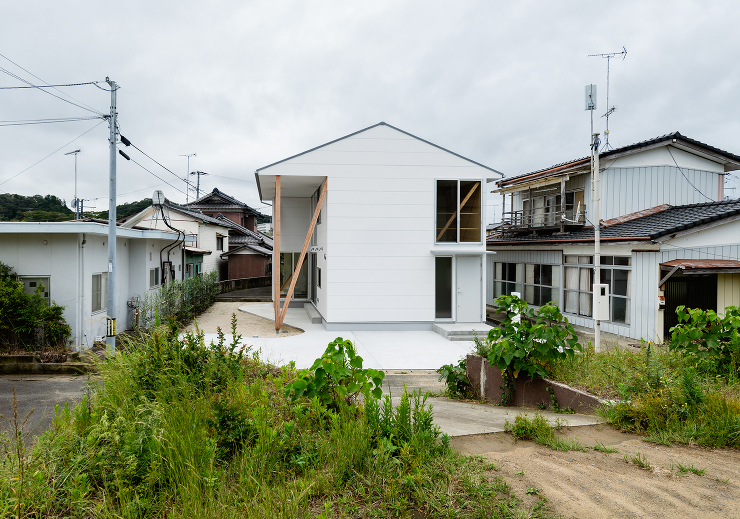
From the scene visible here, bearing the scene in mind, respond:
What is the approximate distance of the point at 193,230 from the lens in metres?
25.5

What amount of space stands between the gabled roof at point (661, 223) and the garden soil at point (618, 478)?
32.9ft

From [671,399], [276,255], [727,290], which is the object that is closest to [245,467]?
[671,399]

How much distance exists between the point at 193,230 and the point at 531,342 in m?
23.2

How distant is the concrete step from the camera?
1609cm

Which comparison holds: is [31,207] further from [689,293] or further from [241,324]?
[689,293]

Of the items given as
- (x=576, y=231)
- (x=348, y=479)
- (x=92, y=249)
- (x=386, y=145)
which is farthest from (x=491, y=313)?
(x=348, y=479)

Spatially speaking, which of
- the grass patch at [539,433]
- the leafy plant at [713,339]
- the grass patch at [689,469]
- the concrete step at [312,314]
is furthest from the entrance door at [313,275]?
the grass patch at [689,469]

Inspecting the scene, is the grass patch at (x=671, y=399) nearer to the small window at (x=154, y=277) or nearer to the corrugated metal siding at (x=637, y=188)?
the corrugated metal siding at (x=637, y=188)

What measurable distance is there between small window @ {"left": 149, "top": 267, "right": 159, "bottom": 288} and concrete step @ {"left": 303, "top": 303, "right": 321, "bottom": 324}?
526 centimetres

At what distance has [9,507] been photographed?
2621 millimetres

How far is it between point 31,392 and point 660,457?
31.1 feet

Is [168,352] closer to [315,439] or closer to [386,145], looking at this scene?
[315,439]

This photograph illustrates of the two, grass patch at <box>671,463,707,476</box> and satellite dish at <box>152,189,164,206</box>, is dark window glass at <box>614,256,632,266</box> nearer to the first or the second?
grass patch at <box>671,463,707,476</box>

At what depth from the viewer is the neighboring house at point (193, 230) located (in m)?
21.3
